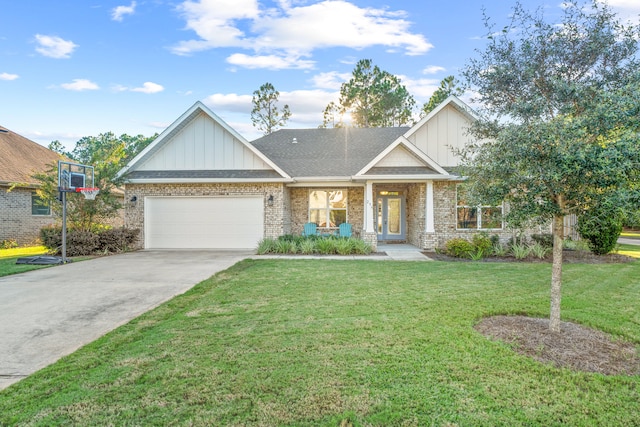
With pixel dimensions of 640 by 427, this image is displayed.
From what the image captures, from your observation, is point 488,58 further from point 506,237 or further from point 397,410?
point 506,237

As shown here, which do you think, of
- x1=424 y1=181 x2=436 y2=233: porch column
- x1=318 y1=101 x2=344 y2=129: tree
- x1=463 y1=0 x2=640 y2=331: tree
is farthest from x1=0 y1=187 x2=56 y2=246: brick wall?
x1=318 y1=101 x2=344 y2=129: tree

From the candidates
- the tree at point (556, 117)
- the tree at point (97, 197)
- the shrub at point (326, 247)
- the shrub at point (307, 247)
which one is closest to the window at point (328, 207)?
the shrub at point (307, 247)

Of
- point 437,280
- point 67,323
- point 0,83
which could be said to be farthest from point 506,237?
point 0,83

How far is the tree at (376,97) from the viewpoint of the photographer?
32094mm

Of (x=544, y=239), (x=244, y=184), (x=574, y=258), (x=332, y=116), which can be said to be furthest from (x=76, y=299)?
(x=332, y=116)

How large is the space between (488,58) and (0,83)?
22141mm

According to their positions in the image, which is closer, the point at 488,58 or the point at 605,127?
the point at 605,127

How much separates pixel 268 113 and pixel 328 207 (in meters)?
23.6

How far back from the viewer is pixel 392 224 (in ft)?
56.2

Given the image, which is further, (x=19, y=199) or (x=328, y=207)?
(x=19, y=199)

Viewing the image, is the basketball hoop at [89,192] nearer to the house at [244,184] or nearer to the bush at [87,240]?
the bush at [87,240]

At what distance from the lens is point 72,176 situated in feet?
38.2

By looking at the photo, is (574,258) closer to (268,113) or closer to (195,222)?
(195,222)

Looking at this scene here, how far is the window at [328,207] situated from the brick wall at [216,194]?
1550mm
